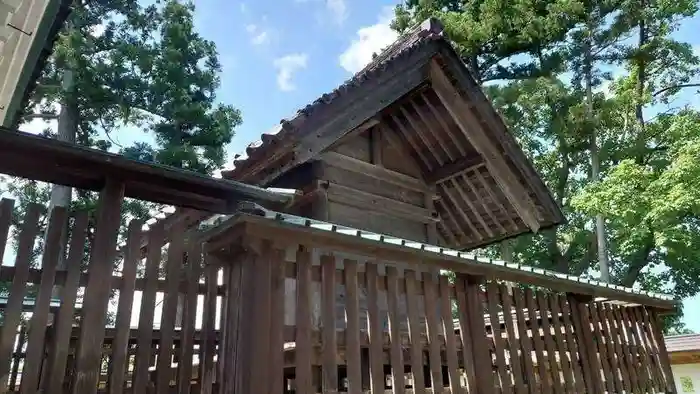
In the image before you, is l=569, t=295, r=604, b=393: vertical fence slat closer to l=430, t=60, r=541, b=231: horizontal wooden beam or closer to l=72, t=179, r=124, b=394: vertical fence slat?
l=430, t=60, r=541, b=231: horizontal wooden beam

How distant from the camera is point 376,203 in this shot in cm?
723

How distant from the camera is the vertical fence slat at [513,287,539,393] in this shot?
5215mm

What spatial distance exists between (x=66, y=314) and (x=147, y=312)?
0.49m

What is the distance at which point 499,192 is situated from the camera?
7.98 metres

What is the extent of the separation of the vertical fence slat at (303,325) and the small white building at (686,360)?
541 inches

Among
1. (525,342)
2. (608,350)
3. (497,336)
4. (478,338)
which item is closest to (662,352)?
(608,350)

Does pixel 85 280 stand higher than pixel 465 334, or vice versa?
pixel 85 280

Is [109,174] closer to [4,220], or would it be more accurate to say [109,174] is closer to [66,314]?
[4,220]

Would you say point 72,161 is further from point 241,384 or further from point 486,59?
point 486,59

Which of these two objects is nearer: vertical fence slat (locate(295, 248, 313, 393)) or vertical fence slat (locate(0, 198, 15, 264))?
vertical fence slat (locate(0, 198, 15, 264))

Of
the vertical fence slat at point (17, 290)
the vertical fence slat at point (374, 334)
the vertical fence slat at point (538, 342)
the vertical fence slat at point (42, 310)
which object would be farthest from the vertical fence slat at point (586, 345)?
the vertical fence slat at point (17, 290)

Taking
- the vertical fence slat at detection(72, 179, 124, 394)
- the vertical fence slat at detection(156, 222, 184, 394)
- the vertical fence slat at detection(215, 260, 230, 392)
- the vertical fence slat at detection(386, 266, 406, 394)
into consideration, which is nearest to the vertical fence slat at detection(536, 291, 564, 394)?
the vertical fence slat at detection(386, 266, 406, 394)

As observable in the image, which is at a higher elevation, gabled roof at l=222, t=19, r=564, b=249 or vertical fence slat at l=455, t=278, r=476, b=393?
gabled roof at l=222, t=19, r=564, b=249

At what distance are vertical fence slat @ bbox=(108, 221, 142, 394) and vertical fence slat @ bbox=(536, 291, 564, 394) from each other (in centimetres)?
447
